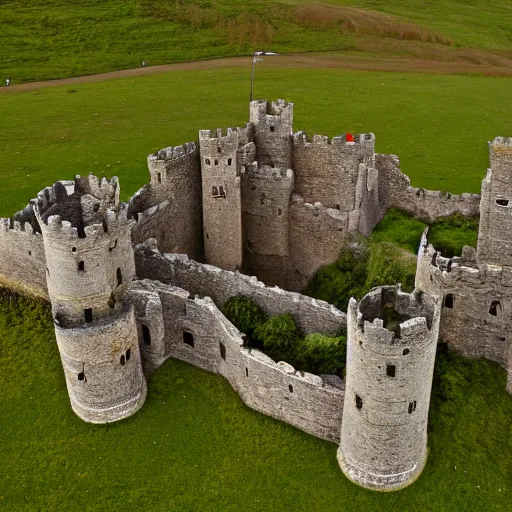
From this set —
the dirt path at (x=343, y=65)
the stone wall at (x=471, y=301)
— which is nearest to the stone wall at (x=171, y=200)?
the stone wall at (x=471, y=301)

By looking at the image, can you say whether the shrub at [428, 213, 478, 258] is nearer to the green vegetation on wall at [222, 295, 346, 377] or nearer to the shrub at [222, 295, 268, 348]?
the green vegetation on wall at [222, 295, 346, 377]

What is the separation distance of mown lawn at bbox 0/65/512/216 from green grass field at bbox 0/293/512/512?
25.6 m

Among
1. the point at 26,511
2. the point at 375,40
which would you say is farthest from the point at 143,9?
the point at 26,511

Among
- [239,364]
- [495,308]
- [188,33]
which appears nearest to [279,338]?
[239,364]

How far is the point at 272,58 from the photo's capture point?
108 metres

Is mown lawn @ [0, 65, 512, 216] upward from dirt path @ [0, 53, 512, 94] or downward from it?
downward

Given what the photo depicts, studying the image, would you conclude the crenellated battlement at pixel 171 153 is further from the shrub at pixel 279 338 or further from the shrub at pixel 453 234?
the shrub at pixel 453 234

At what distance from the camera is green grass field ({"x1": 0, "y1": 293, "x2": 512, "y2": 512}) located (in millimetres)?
28562

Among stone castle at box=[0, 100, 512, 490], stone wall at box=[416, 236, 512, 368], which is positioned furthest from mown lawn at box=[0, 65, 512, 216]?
stone wall at box=[416, 236, 512, 368]

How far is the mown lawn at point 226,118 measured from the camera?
63.8m

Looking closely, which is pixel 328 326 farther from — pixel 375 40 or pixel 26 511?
pixel 375 40

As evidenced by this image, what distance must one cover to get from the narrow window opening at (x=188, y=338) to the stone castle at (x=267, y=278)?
0.24 ft

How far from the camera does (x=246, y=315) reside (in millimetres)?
34844

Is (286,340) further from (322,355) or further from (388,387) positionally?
(388,387)
